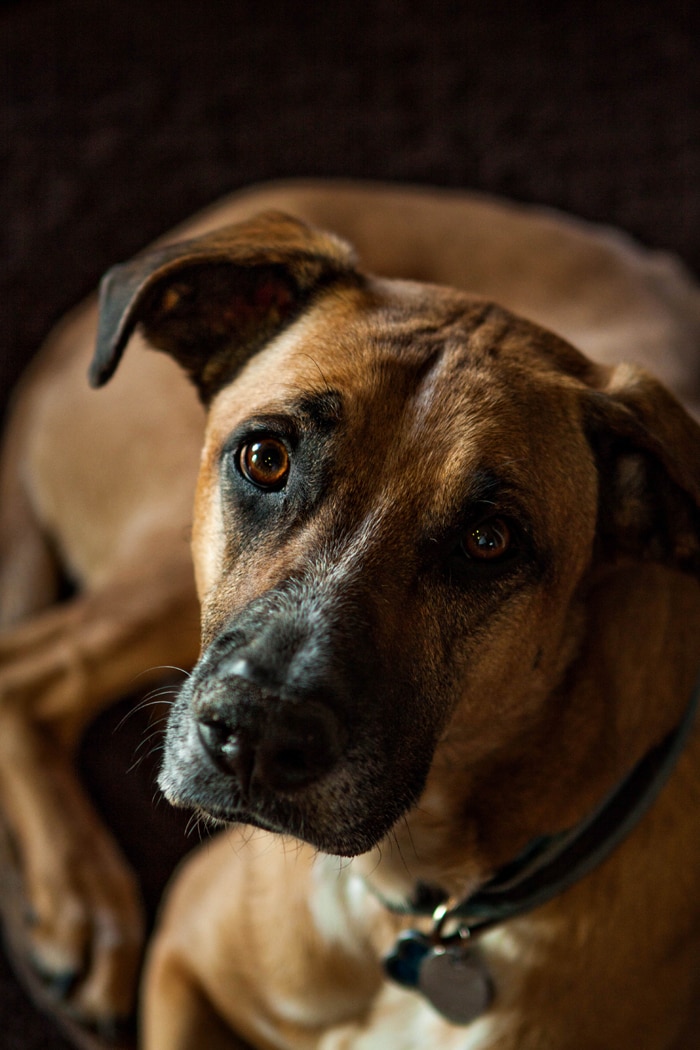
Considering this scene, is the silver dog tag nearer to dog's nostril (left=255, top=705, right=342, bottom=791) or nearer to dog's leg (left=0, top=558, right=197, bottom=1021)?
dog's nostril (left=255, top=705, right=342, bottom=791)

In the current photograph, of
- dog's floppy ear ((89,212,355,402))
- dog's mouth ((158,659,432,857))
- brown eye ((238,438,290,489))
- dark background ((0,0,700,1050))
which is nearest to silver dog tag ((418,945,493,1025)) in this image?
dog's mouth ((158,659,432,857))

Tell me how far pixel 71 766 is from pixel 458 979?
52.9 inches

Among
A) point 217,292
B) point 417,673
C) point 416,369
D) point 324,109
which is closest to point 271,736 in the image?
point 417,673

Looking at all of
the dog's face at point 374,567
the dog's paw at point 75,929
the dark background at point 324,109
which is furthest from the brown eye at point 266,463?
the dark background at point 324,109

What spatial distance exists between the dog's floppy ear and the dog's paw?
51.5 inches

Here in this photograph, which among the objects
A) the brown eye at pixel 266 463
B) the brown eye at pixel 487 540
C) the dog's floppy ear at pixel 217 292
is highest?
the dog's floppy ear at pixel 217 292

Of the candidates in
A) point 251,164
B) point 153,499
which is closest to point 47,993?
point 153,499

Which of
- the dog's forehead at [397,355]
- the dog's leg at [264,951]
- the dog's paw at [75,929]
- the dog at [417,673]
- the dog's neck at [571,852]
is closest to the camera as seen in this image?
the dog at [417,673]

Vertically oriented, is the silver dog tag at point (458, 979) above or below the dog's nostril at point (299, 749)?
below

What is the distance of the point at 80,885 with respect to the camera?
8.62ft

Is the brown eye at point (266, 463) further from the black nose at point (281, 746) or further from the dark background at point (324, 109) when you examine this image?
the dark background at point (324, 109)

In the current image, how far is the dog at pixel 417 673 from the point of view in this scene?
1.60 meters

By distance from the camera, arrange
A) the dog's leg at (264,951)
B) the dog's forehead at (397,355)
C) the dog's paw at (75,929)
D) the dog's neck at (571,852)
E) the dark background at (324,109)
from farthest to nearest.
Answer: the dark background at (324,109)
the dog's paw at (75,929)
the dog's leg at (264,951)
the dog's neck at (571,852)
the dog's forehead at (397,355)

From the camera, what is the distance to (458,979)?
1.93 metres
